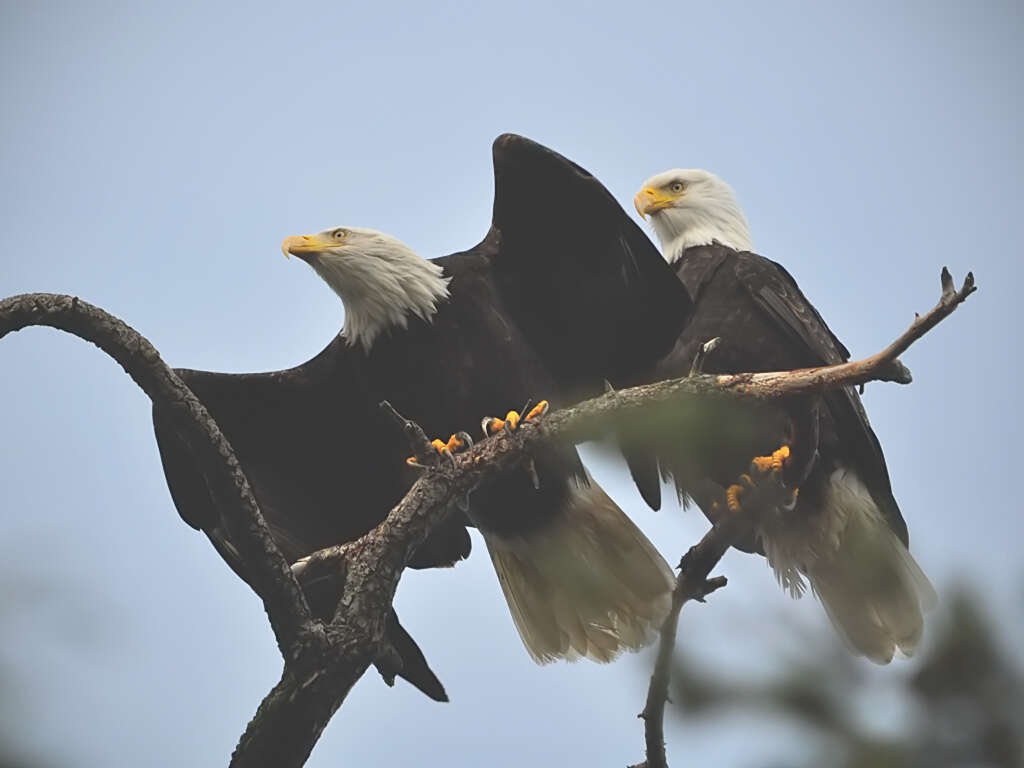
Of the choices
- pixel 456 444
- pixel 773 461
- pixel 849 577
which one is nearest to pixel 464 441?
pixel 456 444

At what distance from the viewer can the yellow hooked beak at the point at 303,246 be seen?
484cm

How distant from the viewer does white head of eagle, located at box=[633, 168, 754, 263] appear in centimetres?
535

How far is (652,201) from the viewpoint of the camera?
218 inches

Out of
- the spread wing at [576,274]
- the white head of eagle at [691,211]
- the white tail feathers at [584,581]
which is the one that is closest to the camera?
the spread wing at [576,274]

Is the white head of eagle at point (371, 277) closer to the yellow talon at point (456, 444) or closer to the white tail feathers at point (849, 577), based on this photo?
the yellow talon at point (456, 444)

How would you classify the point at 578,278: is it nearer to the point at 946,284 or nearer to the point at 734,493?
the point at 734,493

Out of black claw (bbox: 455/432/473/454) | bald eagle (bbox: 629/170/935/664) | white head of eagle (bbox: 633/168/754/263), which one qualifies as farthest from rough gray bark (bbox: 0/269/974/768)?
white head of eagle (bbox: 633/168/754/263)

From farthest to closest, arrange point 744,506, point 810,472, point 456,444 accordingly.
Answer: point 810,472, point 456,444, point 744,506

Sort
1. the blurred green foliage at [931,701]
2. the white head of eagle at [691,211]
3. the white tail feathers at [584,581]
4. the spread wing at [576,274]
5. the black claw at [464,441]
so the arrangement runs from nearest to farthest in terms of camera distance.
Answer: the blurred green foliage at [931,701], the black claw at [464,441], the spread wing at [576,274], the white tail feathers at [584,581], the white head of eagle at [691,211]

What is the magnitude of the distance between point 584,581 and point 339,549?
6.01 feet

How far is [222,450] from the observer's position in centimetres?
294

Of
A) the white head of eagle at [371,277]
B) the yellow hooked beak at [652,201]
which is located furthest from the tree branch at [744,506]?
the yellow hooked beak at [652,201]

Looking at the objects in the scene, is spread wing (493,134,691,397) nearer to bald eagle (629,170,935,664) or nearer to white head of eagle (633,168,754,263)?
bald eagle (629,170,935,664)

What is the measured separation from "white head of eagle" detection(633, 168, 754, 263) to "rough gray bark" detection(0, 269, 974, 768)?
223 cm
